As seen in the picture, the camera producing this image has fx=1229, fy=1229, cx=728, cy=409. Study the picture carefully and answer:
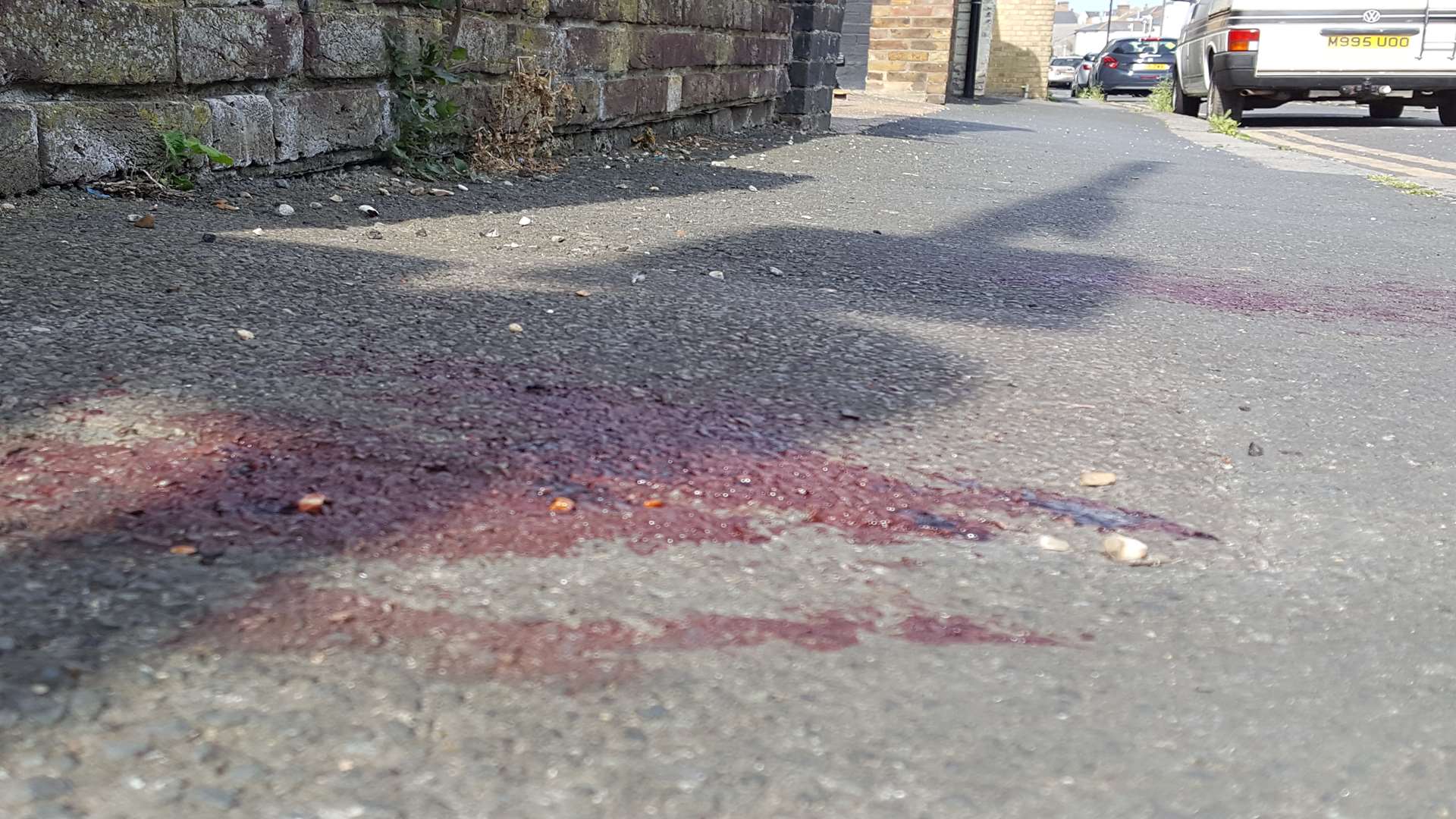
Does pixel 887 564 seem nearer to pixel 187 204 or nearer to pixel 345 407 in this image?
pixel 345 407

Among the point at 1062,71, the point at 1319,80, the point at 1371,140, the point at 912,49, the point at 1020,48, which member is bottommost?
the point at 1371,140

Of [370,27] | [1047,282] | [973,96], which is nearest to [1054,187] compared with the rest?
[1047,282]

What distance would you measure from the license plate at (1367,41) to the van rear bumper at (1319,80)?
280mm

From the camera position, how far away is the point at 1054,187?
6488 millimetres

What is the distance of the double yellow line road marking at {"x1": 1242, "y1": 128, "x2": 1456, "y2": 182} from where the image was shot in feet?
28.5

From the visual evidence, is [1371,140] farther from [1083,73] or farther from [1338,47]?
[1083,73]

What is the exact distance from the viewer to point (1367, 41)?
12227 mm

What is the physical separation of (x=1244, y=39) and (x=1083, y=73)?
2115cm

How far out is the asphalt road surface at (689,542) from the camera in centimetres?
112

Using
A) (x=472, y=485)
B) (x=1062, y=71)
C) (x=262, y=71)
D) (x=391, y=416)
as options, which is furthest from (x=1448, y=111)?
(x=1062, y=71)

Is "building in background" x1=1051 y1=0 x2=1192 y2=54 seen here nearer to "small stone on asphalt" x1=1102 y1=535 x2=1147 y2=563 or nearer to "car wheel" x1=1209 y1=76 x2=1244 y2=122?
"car wheel" x1=1209 y1=76 x2=1244 y2=122

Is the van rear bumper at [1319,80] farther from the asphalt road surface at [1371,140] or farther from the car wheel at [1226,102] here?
the car wheel at [1226,102]

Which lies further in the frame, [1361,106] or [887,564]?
[1361,106]

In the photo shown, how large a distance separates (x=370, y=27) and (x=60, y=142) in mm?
1352
